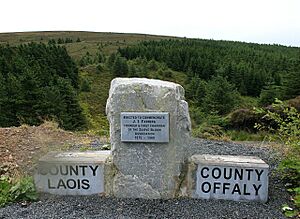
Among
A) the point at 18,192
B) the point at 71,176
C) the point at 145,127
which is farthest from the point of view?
the point at 71,176

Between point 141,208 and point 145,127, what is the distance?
43.4 inches

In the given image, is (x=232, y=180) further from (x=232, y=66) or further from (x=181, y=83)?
(x=181, y=83)

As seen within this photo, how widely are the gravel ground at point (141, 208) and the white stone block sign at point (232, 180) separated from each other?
0.12 m

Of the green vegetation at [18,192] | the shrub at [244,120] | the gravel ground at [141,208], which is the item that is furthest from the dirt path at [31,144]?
the shrub at [244,120]

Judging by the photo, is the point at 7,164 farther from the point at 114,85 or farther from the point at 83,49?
the point at 83,49

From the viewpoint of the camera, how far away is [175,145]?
5.13 metres

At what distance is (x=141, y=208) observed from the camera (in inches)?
193

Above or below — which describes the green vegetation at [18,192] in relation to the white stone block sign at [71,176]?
below

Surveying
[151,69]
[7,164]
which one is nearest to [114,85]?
[7,164]

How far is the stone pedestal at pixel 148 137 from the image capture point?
16.7 ft

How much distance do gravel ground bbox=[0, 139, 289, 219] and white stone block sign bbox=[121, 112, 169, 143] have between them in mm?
888

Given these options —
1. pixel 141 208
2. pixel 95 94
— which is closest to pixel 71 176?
pixel 141 208

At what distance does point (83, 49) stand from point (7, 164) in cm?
7581

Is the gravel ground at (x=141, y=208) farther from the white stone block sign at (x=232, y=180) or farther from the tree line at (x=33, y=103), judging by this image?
the tree line at (x=33, y=103)
